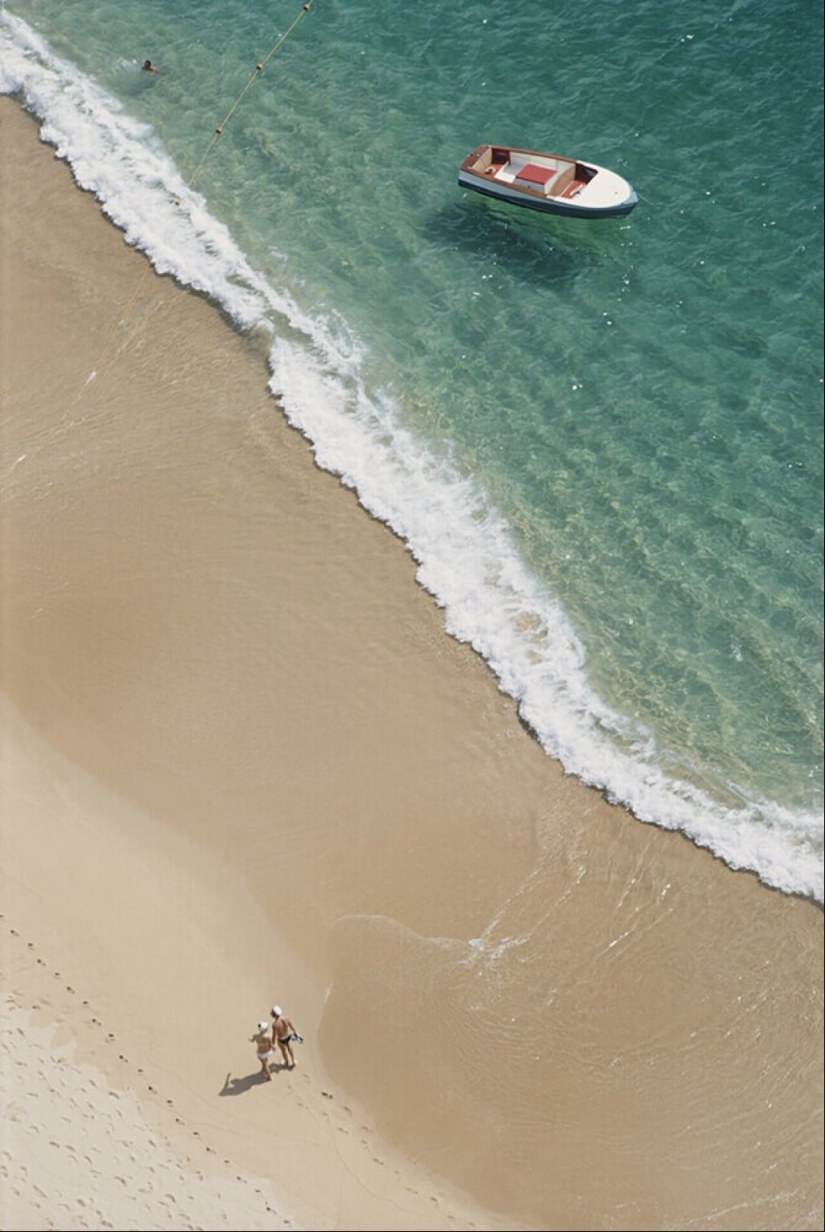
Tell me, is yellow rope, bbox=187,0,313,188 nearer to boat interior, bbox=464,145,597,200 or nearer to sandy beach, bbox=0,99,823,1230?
boat interior, bbox=464,145,597,200

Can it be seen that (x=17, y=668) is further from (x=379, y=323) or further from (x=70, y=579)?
(x=379, y=323)

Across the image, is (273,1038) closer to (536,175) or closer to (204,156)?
(536,175)

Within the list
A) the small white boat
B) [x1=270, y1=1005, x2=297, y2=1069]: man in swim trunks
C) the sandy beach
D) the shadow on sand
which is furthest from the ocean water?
the shadow on sand

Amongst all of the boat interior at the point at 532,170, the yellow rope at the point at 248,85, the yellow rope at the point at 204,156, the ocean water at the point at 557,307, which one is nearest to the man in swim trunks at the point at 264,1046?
the ocean water at the point at 557,307

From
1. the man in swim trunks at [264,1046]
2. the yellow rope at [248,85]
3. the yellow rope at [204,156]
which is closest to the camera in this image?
the man in swim trunks at [264,1046]

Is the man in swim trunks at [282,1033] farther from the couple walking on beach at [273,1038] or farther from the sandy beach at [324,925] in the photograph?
the sandy beach at [324,925]

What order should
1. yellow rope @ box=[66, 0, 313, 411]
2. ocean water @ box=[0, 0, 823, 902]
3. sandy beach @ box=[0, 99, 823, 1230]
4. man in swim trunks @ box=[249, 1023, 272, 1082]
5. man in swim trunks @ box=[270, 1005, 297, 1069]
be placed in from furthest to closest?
yellow rope @ box=[66, 0, 313, 411]
ocean water @ box=[0, 0, 823, 902]
man in swim trunks @ box=[270, 1005, 297, 1069]
man in swim trunks @ box=[249, 1023, 272, 1082]
sandy beach @ box=[0, 99, 823, 1230]
